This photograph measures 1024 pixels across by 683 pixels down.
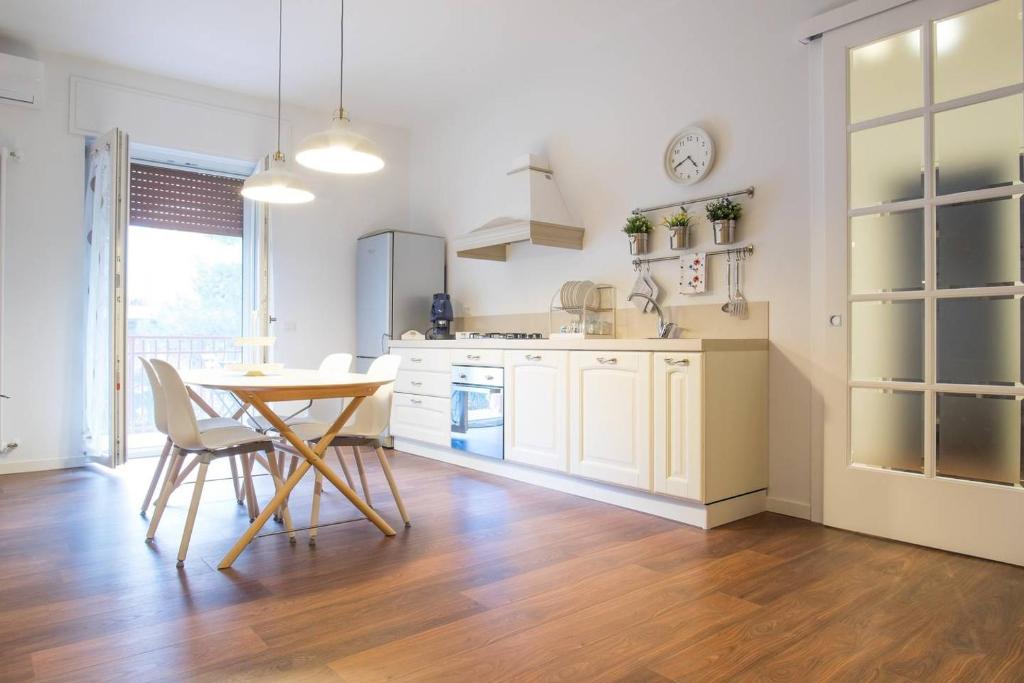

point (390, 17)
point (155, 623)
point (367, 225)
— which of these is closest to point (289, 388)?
point (155, 623)

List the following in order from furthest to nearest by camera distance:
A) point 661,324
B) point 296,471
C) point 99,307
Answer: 1. point 99,307
2. point 661,324
3. point 296,471

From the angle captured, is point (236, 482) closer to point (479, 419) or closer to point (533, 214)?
point (479, 419)

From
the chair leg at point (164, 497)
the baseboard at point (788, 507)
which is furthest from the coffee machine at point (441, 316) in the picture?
the baseboard at point (788, 507)

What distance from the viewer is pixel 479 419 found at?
4.27 metres

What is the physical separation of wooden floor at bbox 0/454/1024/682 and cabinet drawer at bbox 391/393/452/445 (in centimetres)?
147

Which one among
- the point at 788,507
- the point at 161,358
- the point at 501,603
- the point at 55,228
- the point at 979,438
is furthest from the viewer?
the point at 161,358

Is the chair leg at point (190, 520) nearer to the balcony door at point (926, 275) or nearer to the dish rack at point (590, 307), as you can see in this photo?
the dish rack at point (590, 307)

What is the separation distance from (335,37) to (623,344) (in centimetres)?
270

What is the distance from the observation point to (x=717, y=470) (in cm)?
308

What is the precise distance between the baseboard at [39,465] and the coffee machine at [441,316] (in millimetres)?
2557

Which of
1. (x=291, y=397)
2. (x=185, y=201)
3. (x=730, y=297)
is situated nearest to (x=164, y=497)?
(x=291, y=397)

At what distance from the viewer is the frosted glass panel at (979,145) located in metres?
2.54

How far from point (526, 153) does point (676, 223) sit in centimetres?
157

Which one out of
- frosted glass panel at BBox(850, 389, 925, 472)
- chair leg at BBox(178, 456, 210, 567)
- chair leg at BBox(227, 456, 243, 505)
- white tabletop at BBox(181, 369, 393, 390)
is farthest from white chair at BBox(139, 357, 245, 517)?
frosted glass panel at BBox(850, 389, 925, 472)
